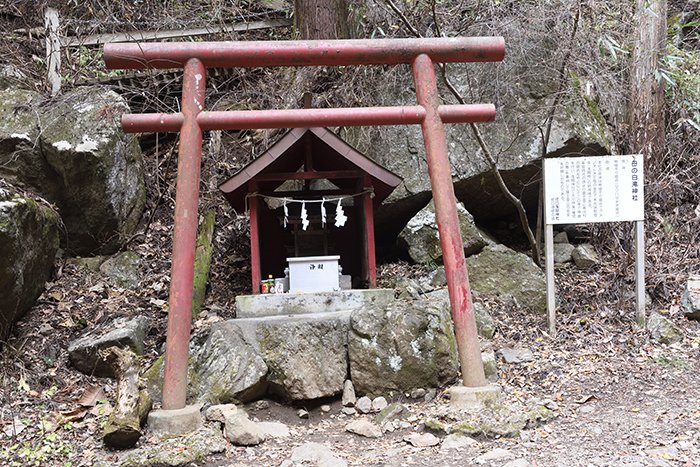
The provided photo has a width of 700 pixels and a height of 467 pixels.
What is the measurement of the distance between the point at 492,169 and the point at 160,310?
412 cm

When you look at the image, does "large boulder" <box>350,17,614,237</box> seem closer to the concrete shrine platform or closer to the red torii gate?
the concrete shrine platform

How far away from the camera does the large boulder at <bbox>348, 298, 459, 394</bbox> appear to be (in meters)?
4.68

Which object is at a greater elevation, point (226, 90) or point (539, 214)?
point (226, 90)

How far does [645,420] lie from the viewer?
404cm

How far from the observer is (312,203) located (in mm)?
5875

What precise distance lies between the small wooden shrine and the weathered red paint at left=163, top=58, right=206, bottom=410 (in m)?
0.94

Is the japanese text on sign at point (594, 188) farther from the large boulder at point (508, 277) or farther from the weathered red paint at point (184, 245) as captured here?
the weathered red paint at point (184, 245)

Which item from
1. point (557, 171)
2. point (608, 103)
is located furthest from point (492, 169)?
point (608, 103)

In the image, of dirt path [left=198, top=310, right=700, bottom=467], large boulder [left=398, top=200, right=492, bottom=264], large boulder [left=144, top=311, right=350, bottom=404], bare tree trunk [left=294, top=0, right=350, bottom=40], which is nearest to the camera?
dirt path [left=198, top=310, right=700, bottom=467]

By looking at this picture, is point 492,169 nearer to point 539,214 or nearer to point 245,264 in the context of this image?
point 539,214

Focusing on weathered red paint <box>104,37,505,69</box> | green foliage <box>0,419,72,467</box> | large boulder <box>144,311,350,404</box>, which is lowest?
green foliage <box>0,419,72,467</box>

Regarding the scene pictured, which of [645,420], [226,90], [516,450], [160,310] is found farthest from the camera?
[226,90]

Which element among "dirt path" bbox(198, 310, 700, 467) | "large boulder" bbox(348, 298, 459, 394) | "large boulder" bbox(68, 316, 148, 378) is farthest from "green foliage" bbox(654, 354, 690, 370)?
"large boulder" bbox(68, 316, 148, 378)

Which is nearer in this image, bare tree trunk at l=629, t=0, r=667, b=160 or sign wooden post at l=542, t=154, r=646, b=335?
sign wooden post at l=542, t=154, r=646, b=335
